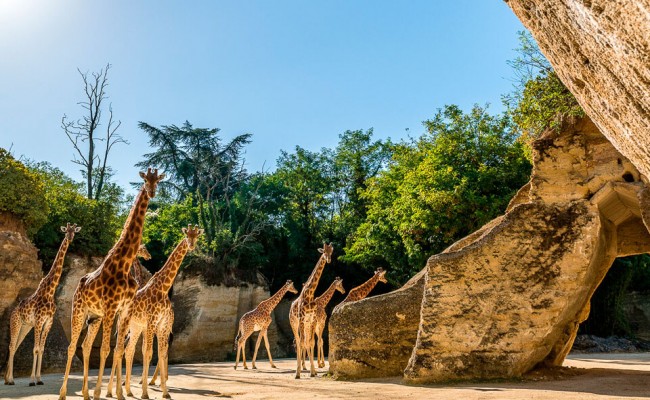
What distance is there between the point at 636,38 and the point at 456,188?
1900cm

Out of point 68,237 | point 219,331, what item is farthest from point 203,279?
point 68,237

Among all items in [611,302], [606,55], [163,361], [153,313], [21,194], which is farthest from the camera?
[611,302]

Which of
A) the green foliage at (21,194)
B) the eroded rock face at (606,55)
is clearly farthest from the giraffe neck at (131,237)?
the green foliage at (21,194)

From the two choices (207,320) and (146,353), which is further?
(207,320)

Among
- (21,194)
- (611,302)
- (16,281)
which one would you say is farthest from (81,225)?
(611,302)

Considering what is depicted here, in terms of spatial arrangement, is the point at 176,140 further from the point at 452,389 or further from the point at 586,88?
the point at 586,88

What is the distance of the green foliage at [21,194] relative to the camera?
1745cm

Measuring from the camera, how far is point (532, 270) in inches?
332

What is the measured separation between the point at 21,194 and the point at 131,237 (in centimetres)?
1133

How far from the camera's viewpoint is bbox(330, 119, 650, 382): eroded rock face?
27.3 feet

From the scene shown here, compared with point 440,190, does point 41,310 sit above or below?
below

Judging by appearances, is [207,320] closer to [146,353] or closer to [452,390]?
[146,353]

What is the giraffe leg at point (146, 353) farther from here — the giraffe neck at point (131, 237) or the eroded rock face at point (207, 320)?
the eroded rock face at point (207, 320)

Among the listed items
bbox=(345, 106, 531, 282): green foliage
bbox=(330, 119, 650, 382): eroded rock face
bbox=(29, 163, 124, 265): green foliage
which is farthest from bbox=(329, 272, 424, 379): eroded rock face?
bbox=(29, 163, 124, 265): green foliage
